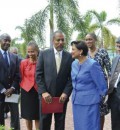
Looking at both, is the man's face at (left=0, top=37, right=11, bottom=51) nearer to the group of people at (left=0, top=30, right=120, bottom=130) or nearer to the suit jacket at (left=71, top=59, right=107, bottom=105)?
the group of people at (left=0, top=30, right=120, bottom=130)

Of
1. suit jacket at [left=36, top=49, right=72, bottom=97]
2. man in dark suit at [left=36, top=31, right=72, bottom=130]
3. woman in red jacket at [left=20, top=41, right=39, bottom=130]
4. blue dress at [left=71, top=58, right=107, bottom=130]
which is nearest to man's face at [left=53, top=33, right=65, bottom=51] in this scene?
man in dark suit at [left=36, top=31, right=72, bottom=130]

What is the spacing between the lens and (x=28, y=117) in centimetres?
616

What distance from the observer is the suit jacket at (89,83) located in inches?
199

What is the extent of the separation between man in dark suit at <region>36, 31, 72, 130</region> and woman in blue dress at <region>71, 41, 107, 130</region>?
25 centimetres

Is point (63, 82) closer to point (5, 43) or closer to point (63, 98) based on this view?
point (63, 98)

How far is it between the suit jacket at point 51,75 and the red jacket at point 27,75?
57 centimetres

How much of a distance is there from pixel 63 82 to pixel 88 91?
54 centimetres

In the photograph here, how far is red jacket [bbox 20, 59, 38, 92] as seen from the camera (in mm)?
6020

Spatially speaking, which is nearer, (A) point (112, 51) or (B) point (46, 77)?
(B) point (46, 77)

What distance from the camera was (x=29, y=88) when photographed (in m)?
6.01

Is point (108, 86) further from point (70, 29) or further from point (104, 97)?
point (70, 29)

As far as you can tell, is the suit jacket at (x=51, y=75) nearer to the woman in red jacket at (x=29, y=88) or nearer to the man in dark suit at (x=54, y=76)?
the man in dark suit at (x=54, y=76)

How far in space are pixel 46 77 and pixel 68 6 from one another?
1141cm

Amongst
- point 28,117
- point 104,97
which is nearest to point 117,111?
point 104,97
